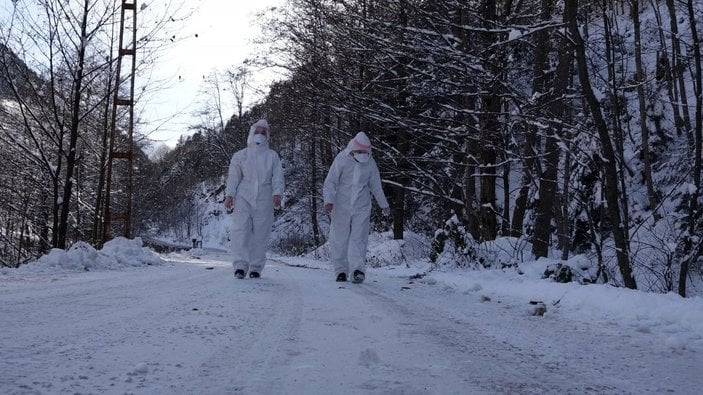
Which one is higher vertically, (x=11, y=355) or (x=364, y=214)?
(x=364, y=214)

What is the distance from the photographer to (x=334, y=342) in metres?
2.40

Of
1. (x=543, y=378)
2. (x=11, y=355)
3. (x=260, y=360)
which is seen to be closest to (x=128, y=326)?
(x=11, y=355)

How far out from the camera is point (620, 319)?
3.48 metres

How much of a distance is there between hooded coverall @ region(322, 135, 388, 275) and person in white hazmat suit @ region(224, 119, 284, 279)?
2.38 ft

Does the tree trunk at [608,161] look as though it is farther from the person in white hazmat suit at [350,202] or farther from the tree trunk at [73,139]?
the tree trunk at [73,139]

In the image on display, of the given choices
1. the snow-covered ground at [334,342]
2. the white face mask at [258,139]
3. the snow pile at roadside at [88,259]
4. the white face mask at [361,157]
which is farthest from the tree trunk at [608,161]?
the snow pile at roadside at [88,259]

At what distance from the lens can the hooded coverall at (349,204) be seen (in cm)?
652

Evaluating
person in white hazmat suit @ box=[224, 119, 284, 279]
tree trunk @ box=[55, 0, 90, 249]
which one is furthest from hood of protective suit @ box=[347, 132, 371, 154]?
tree trunk @ box=[55, 0, 90, 249]

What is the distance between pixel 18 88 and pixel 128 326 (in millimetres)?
10883

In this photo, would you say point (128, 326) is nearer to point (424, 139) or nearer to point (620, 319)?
point (620, 319)

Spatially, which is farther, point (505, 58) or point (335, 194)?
point (505, 58)

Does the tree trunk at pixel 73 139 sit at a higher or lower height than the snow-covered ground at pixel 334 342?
higher

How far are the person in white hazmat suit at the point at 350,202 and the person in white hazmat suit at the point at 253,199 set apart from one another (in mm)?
728

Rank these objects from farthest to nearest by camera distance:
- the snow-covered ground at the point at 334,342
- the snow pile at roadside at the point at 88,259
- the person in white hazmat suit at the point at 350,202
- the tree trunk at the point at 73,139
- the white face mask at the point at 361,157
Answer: the tree trunk at the point at 73,139, the white face mask at the point at 361,157, the person in white hazmat suit at the point at 350,202, the snow pile at roadside at the point at 88,259, the snow-covered ground at the point at 334,342
